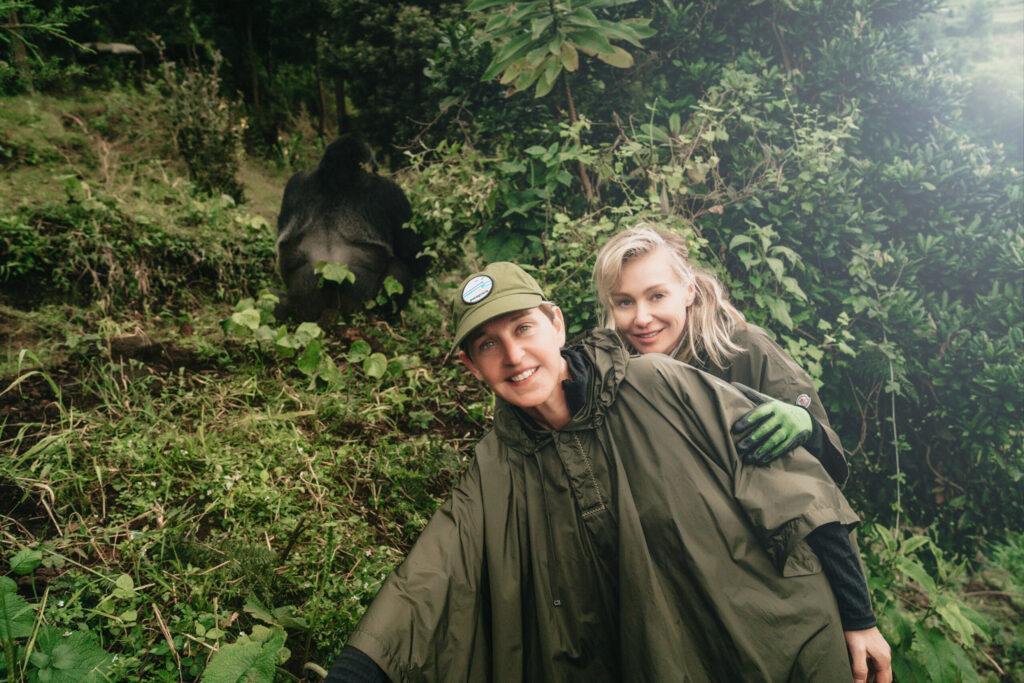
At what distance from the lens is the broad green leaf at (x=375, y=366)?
3215 mm

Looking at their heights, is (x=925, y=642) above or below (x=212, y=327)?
below

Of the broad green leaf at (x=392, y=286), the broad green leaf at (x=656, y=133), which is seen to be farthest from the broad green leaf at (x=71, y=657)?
the broad green leaf at (x=656, y=133)

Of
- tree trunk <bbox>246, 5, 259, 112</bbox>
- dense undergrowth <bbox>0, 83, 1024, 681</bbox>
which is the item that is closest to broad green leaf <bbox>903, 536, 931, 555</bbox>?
dense undergrowth <bbox>0, 83, 1024, 681</bbox>

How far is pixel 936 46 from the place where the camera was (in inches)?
162

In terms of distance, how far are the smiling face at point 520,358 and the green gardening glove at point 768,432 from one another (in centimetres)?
53

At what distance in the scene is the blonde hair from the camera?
7.57ft

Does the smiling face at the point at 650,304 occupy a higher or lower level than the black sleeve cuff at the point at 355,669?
higher

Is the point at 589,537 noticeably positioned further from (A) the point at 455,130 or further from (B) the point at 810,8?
(B) the point at 810,8

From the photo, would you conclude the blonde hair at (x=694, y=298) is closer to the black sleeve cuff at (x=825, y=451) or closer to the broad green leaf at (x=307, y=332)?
the black sleeve cuff at (x=825, y=451)

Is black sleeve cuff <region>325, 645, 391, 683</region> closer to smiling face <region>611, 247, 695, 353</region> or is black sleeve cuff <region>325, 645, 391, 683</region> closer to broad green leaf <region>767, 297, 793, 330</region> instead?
smiling face <region>611, 247, 695, 353</region>

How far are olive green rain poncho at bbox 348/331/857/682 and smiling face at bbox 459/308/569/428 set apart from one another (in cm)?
11

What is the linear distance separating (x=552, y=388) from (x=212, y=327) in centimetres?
296

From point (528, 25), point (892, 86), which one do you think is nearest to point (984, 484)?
point (892, 86)

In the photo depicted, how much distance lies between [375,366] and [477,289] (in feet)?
5.66
